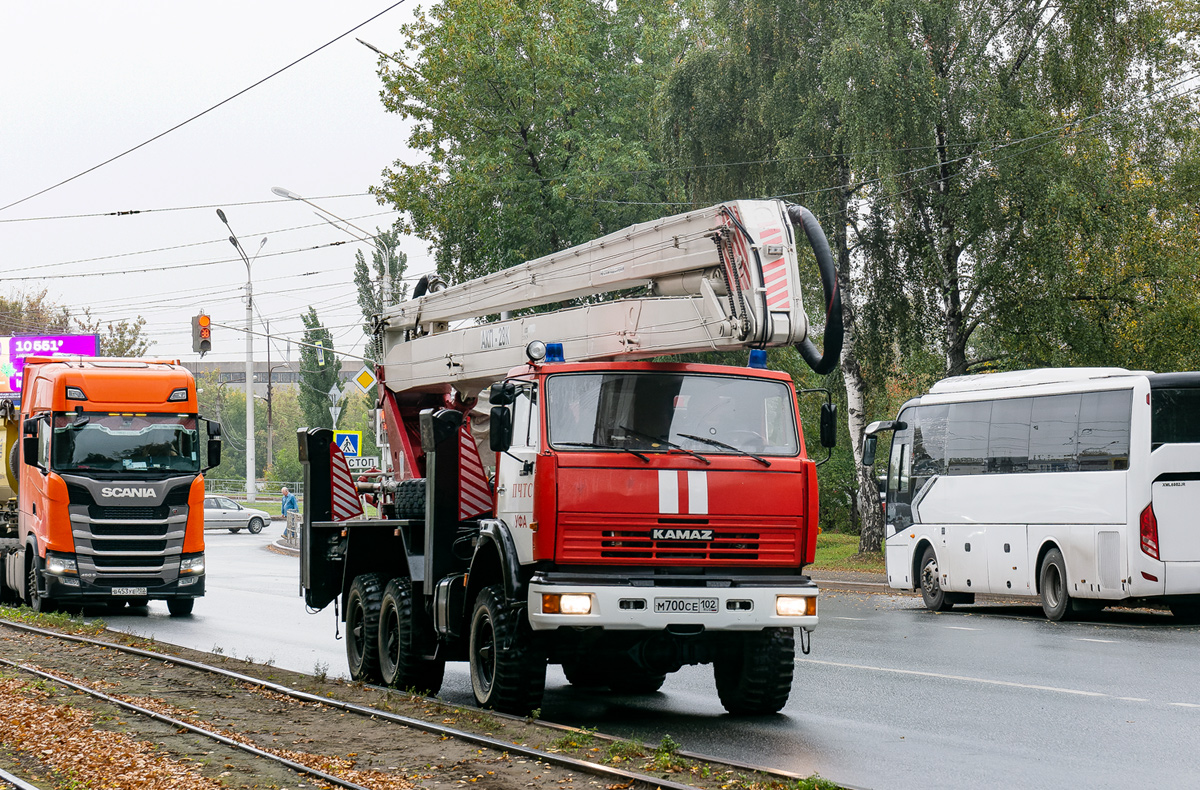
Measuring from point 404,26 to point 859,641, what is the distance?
87.7 feet

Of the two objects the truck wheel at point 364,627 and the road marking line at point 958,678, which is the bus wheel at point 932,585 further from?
the truck wheel at point 364,627

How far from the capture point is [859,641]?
54.8ft

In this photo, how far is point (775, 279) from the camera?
387 inches

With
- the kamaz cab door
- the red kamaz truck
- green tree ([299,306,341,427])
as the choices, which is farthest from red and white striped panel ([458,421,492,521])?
green tree ([299,306,341,427])

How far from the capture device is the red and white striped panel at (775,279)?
9.80 meters

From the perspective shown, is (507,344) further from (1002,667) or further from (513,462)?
(1002,667)

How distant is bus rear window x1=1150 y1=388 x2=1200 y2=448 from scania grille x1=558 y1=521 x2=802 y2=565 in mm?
9781

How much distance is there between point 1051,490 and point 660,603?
11.6 metres

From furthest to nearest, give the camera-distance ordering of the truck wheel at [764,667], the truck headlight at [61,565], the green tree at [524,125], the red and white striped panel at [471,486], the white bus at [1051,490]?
1. the green tree at [524,125]
2. the truck headlight at [61,565]
3. the white bus at [1051,490]
4. the red and white striped panel at [471,486]
5. the truck wheel at [764,667]

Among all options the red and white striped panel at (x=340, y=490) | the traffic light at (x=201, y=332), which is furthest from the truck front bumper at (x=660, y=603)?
the traffic light at (x=201, y=332)

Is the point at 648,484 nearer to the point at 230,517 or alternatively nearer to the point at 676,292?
the point at 676,292

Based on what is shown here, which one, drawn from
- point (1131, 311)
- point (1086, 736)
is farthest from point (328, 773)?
point (1131, 311)

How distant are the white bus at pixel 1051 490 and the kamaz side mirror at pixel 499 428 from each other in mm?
10990

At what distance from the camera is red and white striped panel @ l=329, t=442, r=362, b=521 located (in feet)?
47.8
